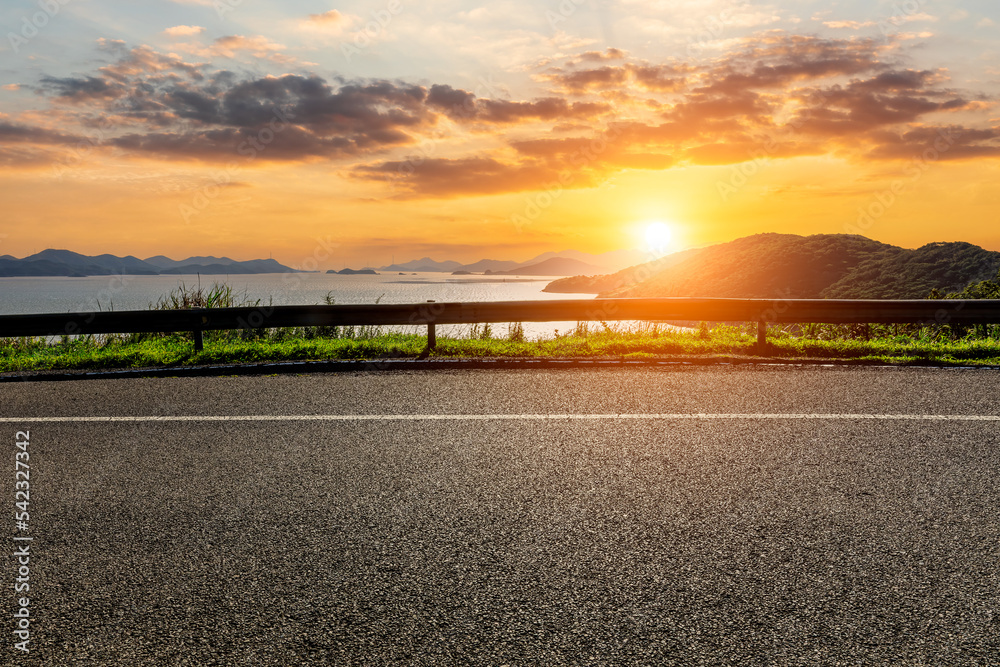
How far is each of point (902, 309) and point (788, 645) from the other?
1031 cm

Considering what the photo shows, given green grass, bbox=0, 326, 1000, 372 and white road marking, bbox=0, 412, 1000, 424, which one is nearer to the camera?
white road marking, bbox=0, 412, 1000, 424

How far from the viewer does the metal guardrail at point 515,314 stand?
11109 millimetres

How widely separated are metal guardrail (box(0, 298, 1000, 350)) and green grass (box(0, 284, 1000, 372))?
1.26ft

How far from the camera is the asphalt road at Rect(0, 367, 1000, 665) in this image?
2.87 m

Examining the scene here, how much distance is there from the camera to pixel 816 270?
82.5 meters

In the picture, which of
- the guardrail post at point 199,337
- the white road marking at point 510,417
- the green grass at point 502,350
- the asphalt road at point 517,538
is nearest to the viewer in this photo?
the asphalt road at point 517,538

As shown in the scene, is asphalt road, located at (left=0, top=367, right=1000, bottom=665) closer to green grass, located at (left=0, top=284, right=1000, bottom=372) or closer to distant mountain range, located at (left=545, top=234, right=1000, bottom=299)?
green grass, located at (left=0, top=284, right=1000, bottom=372)

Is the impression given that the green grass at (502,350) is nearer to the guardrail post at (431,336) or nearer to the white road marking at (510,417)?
the guardrail post at (431,336)

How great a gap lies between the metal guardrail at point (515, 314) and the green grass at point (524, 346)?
38cm
